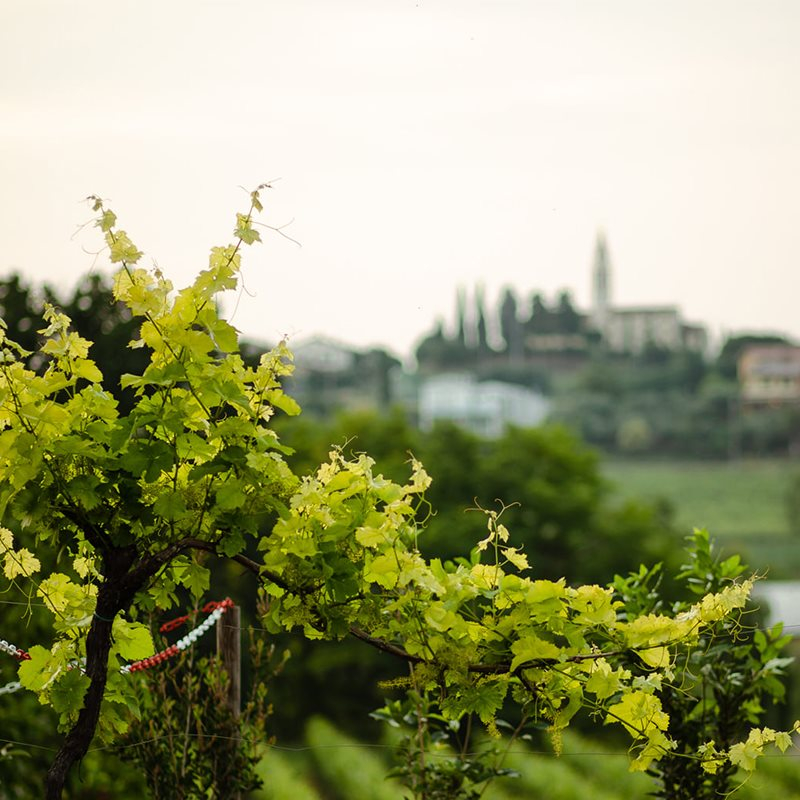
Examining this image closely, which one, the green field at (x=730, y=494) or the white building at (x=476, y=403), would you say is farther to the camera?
the white building at (x=476, y=403)

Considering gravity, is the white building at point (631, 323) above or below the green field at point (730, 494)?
above

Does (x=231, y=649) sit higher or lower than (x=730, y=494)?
higher

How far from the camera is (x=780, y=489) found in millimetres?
71250

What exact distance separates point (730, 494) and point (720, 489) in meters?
0.64

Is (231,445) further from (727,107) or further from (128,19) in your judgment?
(727,107)

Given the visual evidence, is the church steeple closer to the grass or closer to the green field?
the green field

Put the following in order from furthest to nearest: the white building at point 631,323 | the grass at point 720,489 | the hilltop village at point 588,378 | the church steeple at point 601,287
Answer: the church steeple at point 601,287 → the white building at point 631,323 → the hilltop village at point 588,378 → the grass at point 720,489

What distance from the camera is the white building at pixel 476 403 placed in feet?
263

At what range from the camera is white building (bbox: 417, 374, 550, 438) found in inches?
3152

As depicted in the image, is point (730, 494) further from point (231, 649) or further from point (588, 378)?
point (231, 649)

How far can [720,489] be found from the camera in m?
70.8

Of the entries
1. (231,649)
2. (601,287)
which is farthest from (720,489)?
(231,649)

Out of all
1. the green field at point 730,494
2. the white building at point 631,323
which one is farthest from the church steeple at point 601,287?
the green field at point 730,494

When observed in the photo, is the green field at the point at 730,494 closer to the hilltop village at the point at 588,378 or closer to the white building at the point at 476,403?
the hilltop village at the point at 588,378
